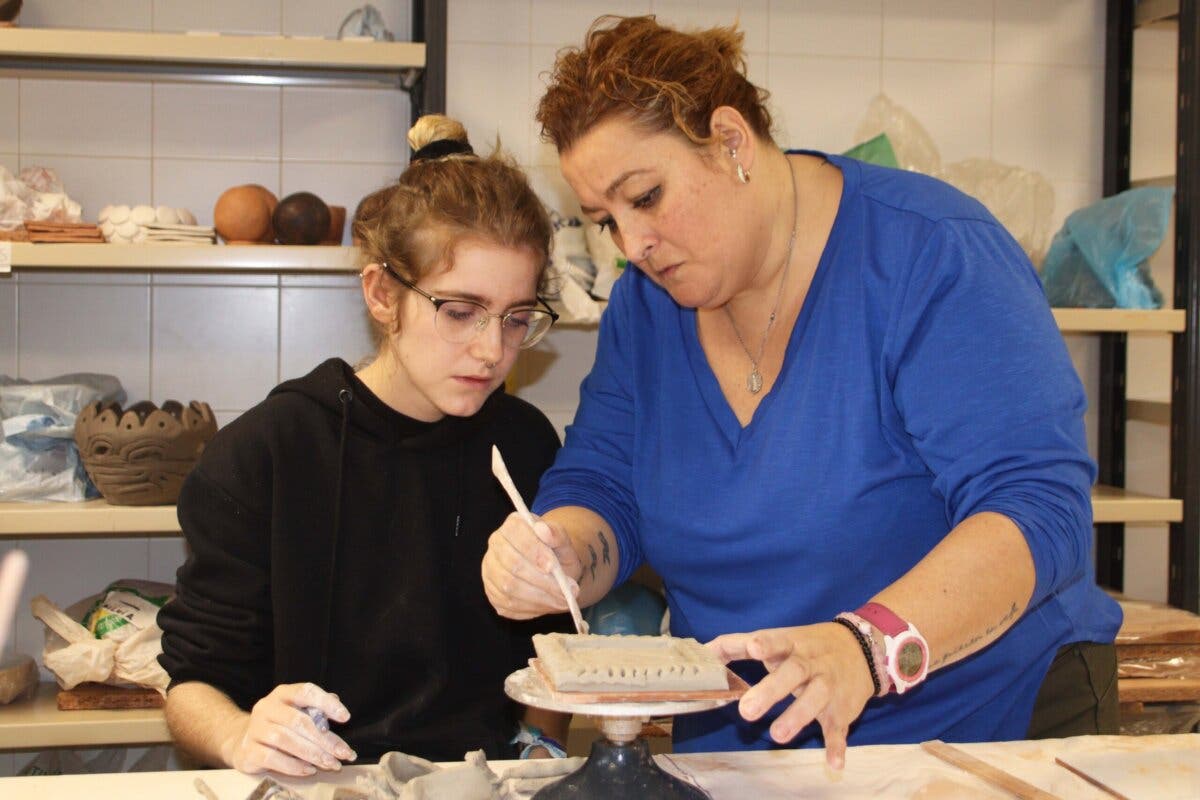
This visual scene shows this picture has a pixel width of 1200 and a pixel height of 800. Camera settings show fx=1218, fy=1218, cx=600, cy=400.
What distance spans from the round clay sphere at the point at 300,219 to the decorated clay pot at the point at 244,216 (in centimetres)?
3

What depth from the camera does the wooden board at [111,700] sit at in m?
2.34

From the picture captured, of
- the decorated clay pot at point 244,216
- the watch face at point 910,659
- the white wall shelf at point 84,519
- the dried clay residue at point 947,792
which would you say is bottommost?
the dried clay residue at point 947,792

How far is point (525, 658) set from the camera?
1675 millimetres

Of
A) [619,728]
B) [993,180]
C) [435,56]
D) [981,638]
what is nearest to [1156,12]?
[993,180]

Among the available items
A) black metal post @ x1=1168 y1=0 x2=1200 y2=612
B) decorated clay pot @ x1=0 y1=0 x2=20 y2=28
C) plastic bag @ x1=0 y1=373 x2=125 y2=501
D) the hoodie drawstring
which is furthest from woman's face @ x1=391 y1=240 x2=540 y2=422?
black metal post @ x1=1168 y1=0 x2=1200 y2=612

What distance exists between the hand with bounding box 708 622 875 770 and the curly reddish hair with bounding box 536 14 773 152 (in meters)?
0.58

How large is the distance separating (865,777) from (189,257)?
1681 mm

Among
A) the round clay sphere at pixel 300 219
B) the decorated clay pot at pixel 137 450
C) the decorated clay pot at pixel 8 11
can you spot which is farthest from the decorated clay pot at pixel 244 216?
the decorated clay pot at pixel 8 11

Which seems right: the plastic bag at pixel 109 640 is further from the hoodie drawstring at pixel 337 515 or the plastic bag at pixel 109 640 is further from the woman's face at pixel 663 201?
the woman's face at pixel 663 201

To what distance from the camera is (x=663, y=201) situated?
1.34 meters

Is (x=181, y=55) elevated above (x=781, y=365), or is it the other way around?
(x=181, y=55)

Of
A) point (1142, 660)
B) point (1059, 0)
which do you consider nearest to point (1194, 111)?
point (1059, 0)

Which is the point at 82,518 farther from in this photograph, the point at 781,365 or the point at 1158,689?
the point at 1158,689

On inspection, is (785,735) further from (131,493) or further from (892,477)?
(131,493)
